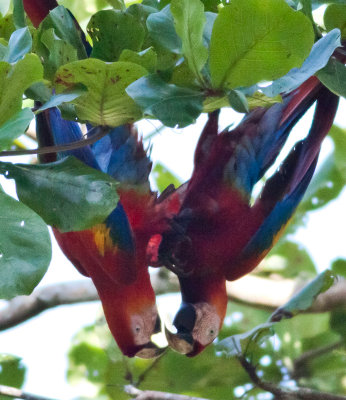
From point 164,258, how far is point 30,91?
2.89ft

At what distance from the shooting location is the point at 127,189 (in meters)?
1.63

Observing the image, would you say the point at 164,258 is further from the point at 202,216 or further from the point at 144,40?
the point at 144,40

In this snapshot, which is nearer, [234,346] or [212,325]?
[234,346]

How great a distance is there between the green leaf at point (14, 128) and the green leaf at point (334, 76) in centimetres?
36

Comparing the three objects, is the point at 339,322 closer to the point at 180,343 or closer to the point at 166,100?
the point at 180,343

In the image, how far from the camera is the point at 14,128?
775 mm

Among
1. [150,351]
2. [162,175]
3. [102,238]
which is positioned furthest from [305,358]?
[162,175]

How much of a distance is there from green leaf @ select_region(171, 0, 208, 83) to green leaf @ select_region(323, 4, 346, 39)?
252 mm

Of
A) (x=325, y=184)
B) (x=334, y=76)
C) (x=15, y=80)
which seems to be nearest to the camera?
(x=15, y=80)

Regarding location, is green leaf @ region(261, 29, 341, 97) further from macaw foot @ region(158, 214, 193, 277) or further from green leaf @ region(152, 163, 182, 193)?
green leaf @ region(152, 163, 182, 193)

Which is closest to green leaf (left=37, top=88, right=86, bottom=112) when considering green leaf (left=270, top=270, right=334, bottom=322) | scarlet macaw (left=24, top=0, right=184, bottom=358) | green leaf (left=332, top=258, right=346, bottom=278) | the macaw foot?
scarlet macaw (left=24, top=0, right=184, bottom=358)

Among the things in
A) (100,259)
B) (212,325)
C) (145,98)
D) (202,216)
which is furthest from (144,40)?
(212,325)

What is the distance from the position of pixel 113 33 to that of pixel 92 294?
1205 millimetres

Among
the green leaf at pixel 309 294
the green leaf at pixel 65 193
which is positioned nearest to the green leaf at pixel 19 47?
the green leaf at pixel 65 193
